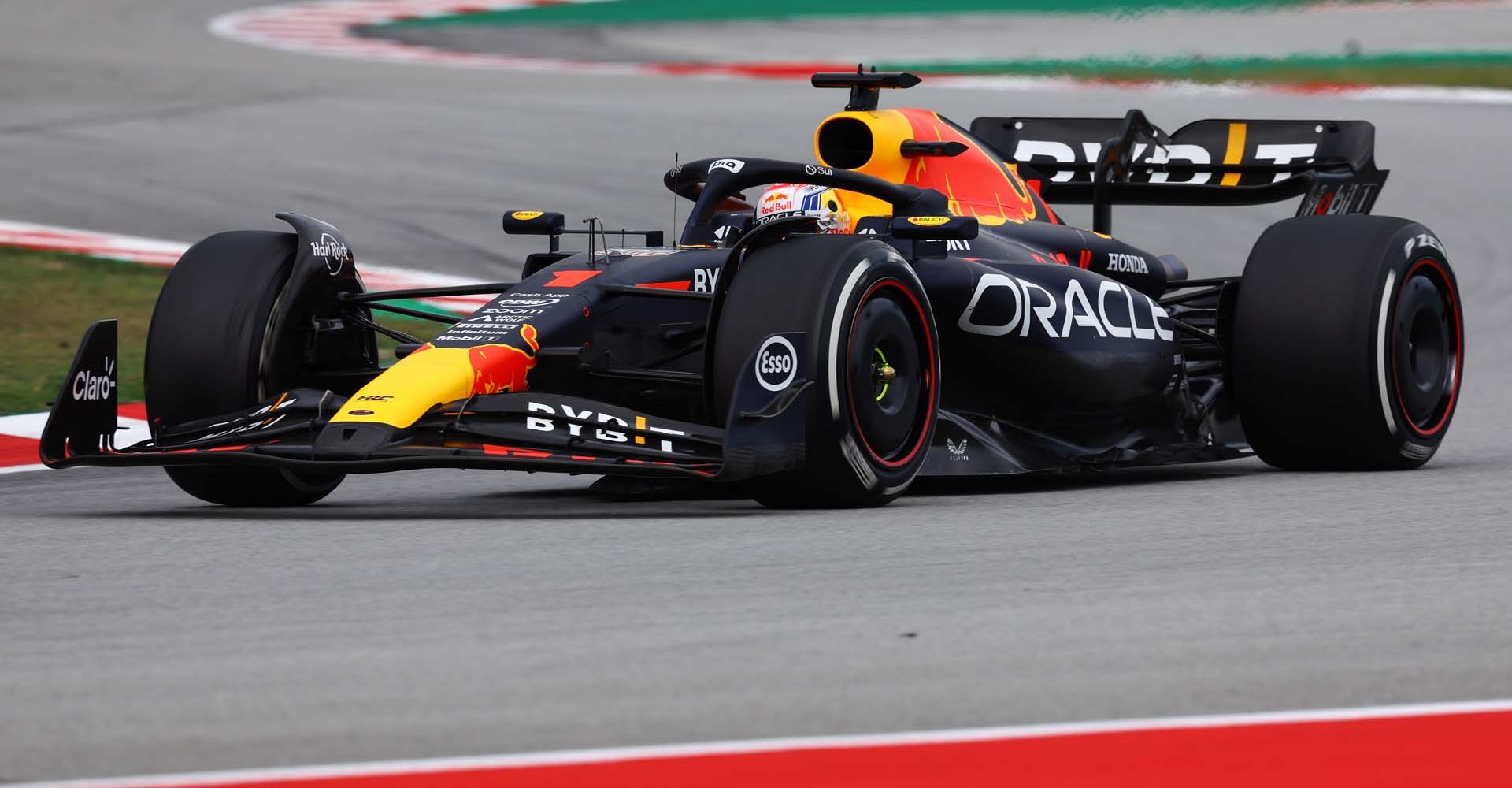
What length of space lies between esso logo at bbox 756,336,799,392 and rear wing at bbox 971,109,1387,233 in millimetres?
3315

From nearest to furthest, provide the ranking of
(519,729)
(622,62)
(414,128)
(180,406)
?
(519,729)
(180,406)
(414,128)
(622,62)

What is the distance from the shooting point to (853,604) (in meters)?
5.19

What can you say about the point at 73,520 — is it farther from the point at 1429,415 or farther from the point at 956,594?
the point at 1429,415

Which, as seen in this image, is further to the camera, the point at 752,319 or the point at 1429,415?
the point at 1429,415

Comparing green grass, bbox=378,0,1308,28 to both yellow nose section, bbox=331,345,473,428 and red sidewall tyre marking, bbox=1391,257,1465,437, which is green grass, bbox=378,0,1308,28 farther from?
yellow nose section, bbox=331,345,473,428

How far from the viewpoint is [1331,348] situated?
8109 millimetres

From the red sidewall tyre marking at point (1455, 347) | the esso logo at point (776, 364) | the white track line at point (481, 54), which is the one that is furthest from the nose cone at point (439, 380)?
the white track line at point (481, 54)

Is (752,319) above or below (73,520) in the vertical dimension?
above

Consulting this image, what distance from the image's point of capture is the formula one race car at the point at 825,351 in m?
6.71

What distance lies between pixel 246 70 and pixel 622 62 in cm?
550

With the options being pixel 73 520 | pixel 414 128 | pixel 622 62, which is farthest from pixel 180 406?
pixel 622 62

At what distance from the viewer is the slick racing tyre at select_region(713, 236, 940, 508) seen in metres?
6.75

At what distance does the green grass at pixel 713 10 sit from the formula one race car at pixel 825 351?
78.5ft

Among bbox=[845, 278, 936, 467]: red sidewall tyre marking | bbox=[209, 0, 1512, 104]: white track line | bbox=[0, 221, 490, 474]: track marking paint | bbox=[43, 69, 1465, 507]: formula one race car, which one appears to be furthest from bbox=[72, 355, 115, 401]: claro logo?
bbox=[209, 0, 1512, 104]: white track line
